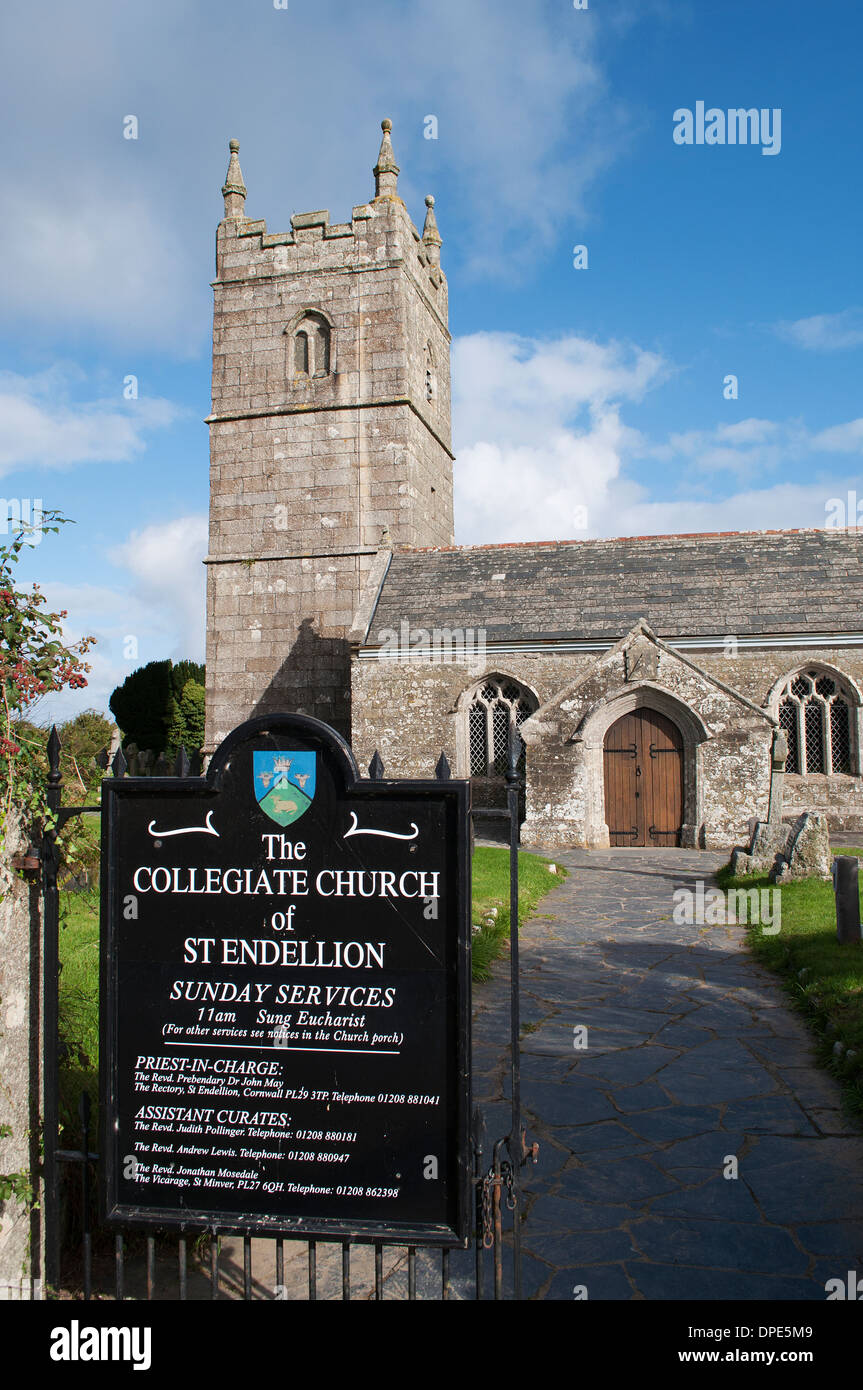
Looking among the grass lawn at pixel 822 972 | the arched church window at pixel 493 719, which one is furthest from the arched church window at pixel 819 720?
the grass lawn at pixel 822 972

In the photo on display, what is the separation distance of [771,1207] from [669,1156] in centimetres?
57

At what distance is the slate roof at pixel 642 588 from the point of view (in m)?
17.6

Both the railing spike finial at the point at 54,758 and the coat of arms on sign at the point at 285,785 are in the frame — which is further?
the railing spike finial at the point at 54,758

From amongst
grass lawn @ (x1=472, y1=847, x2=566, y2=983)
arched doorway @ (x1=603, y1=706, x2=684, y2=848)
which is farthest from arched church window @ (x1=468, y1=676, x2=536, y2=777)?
grass lawn @ (x1=472, y1=847, x2=566, y2=983)

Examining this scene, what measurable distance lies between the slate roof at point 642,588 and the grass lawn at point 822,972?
8.53m

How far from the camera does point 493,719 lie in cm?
1872

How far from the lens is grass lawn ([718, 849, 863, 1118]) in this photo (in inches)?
204

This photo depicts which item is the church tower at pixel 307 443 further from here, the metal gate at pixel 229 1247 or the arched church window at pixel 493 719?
the metal gate at pixel 229 1247

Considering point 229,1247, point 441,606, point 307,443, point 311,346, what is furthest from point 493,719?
point 229,1247

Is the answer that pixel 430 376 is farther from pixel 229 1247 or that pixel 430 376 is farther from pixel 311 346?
pixel 229 1247

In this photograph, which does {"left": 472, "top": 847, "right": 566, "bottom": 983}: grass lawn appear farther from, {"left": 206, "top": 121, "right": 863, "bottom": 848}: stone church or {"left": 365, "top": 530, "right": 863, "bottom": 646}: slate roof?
{"left": 365, "top": 530, "right": 863, "bottom": 646}: slate roof

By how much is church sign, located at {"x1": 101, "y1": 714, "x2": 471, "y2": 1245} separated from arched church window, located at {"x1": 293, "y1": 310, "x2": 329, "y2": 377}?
76.0 ft

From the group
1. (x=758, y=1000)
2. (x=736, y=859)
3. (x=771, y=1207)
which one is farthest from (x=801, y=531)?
(x=771, y=1207)

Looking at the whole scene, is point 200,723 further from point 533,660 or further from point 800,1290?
point 800,1290
